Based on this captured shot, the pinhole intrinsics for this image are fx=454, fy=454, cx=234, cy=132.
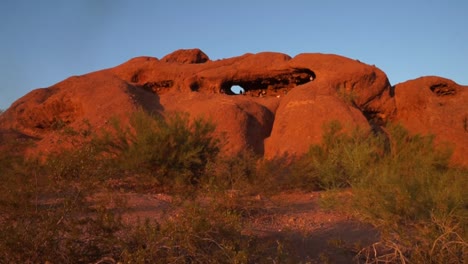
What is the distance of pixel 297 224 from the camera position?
24.6 ft

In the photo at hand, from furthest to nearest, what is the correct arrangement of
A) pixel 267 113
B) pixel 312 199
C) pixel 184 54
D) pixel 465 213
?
1. pixel 184 54
2. pixel 267 113
3. pixel 312 199
4. pixel 465 213

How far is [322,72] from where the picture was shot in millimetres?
17953

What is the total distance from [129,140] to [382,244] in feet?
26.2

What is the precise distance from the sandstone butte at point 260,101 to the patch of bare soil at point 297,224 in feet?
16.9

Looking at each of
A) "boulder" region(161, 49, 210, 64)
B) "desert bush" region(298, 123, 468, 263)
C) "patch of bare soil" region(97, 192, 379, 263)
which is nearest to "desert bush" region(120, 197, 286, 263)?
"patch of bare soil" region(97, 192, 379, 263)

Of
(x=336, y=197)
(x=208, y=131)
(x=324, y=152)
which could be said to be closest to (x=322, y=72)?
(x=324, y=152)

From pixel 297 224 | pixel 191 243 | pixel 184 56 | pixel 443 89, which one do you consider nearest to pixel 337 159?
pixel 297 224

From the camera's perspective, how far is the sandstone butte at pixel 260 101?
1468 cm

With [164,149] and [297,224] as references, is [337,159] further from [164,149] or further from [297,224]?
[164,149]

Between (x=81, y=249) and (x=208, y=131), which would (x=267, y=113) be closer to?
(x=208, y=131)

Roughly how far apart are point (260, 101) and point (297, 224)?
11177 mm

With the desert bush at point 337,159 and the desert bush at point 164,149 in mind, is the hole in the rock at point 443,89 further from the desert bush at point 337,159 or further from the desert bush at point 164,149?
the desert bush at point 164,149

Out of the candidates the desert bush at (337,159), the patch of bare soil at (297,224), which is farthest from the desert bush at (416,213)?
the desert bush at (337,159)

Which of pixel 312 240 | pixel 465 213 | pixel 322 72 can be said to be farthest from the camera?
pixel 322 72
